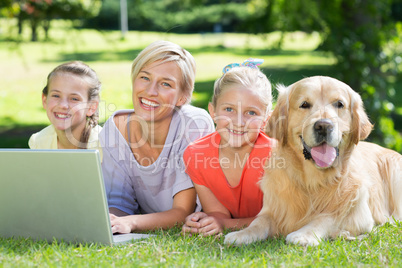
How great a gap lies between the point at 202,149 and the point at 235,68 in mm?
610

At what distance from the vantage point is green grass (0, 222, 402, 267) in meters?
2.18

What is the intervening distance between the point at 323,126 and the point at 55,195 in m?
1.47

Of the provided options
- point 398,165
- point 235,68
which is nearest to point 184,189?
point 235,68

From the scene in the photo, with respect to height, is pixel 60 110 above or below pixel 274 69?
below

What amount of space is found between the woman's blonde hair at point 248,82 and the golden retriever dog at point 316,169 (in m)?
0.18

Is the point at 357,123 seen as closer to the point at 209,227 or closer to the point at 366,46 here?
the point at 209,227

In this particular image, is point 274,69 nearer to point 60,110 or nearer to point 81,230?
point 60,110

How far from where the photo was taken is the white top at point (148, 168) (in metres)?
3.37

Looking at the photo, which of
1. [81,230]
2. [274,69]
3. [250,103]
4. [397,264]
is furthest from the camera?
[274,69]

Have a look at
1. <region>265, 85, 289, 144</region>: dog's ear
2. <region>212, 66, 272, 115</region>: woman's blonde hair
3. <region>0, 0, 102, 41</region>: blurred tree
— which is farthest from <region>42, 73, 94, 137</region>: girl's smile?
<region>0, 0, 102, 41</region>: blurred tree

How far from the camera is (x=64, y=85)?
144 inches

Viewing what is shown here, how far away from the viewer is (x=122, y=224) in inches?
112

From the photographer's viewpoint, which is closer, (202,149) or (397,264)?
(397,264)

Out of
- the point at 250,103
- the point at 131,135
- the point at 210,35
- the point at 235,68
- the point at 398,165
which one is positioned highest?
the point at 210,35
